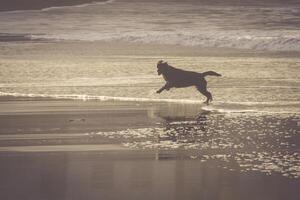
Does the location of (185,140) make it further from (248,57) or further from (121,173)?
(248,57)

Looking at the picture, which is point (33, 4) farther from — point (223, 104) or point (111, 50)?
point (223, 104)

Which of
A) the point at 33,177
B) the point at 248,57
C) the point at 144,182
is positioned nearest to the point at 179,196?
the point at 144,182

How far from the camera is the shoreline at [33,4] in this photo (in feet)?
197

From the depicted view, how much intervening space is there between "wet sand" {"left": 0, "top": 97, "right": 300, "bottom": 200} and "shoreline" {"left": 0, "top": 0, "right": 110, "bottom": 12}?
4834 centimetres

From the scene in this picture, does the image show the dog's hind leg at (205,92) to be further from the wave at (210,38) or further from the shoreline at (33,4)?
the shoreline at (33,4)

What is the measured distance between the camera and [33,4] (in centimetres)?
6419

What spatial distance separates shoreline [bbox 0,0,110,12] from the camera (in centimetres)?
6002

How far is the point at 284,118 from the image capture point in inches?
445

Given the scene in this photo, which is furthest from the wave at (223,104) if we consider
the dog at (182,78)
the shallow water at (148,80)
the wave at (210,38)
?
the wave at (210,38)

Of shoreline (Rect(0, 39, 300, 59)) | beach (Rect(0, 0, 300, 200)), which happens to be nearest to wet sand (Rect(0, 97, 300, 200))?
beach (Rect(0, 0, 300, 200))

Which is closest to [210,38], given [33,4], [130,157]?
[130,157]

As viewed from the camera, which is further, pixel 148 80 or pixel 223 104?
pixel 148 80

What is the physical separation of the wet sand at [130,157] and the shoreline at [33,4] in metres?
48.3

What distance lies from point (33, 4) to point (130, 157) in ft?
187
